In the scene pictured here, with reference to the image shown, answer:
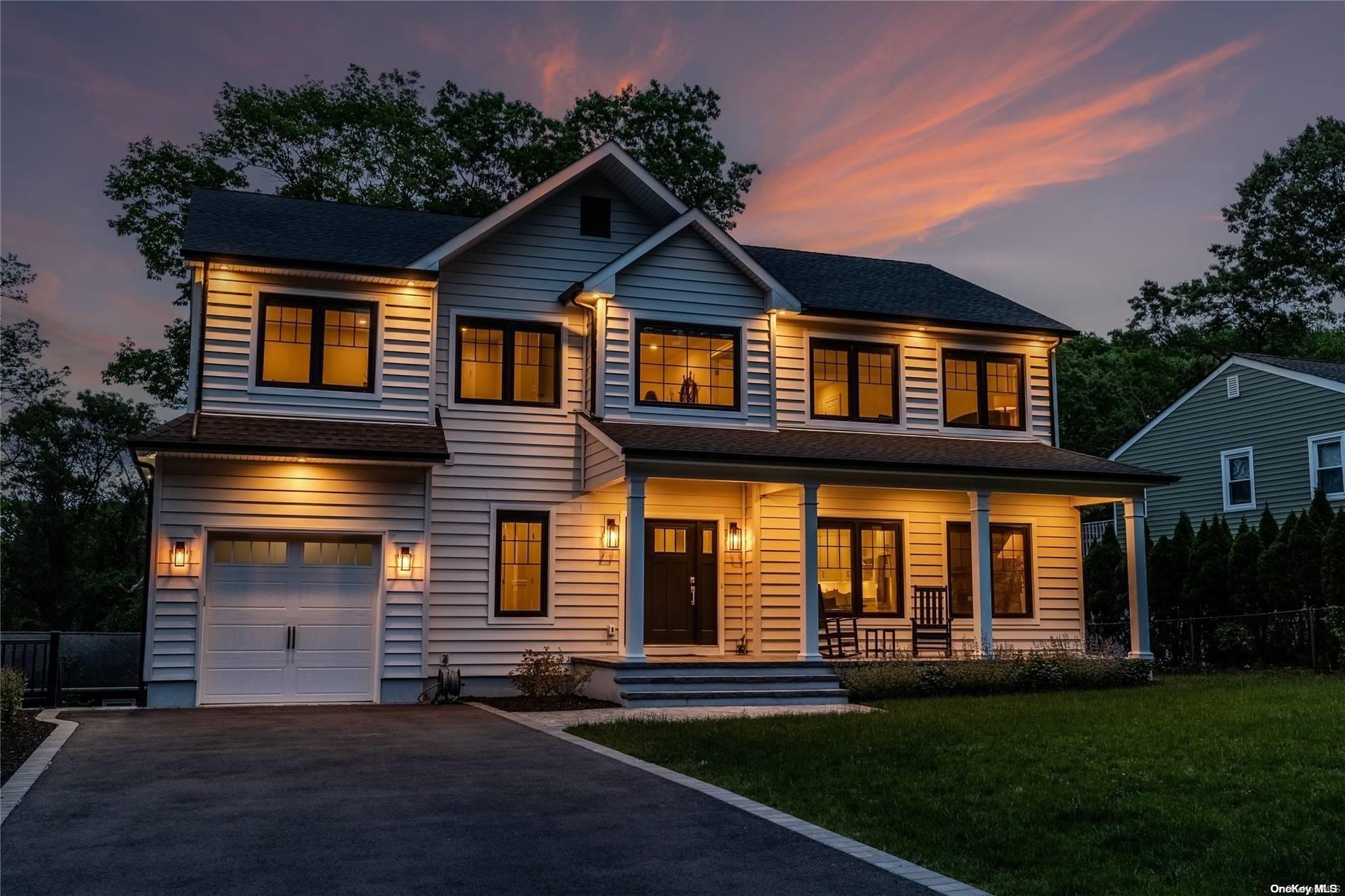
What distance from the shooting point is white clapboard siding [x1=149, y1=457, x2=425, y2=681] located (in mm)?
15586

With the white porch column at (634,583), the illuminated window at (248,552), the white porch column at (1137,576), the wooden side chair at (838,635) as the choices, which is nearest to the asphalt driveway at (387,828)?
the white porch column at (634,583)

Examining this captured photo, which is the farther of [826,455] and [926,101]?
[926,101]

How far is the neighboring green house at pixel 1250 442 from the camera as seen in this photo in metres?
24.8

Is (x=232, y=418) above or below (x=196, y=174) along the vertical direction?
below

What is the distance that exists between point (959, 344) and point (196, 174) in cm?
1831

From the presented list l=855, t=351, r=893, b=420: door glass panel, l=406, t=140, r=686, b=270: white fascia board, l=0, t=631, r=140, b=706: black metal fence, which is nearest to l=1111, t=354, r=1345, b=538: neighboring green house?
l=855, t=351, r=893, b=420: door glass panel

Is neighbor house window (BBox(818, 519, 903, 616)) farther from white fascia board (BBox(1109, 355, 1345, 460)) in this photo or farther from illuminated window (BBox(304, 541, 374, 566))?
white fascia board (BBox(1109, 355, 1345, 460))

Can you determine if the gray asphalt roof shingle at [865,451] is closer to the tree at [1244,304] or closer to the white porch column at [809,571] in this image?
the white porch column at [809,571]

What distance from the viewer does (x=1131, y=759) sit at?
9641 mm

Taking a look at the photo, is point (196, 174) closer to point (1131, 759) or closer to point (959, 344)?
point (959, 344)

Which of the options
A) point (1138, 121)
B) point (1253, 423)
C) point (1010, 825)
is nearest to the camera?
point (1010, 825)

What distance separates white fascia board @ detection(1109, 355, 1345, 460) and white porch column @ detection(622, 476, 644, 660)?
1668 cm

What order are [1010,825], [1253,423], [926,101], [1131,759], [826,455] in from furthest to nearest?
1. [1253,423]
2. [926,101]
3. [826,455]
4. [1131,759]
5. [1010,825]

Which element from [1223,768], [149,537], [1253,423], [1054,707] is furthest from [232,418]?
[1253,423]
